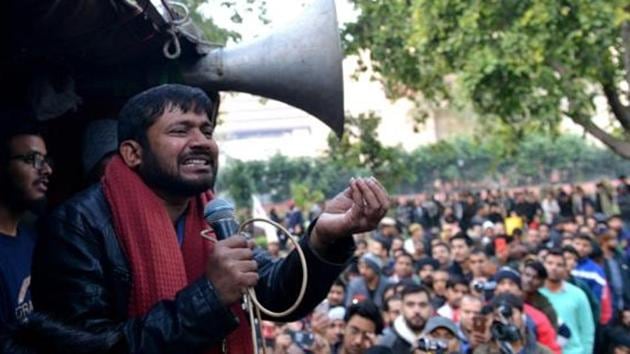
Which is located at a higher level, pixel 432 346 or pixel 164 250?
pixel 164 250

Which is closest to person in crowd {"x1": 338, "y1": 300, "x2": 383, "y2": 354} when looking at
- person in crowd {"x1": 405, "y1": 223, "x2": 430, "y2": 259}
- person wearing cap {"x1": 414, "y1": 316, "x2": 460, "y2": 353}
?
person wearing cap {"x1": 414, "y1": 316, "x2": 460, "y2": 353}

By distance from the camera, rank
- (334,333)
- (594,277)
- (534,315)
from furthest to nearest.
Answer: (594,277) → (534,315) → (334,333)

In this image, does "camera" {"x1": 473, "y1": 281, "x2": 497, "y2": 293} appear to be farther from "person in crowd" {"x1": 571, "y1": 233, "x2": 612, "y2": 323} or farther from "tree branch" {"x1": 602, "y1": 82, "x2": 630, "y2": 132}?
"tree branch" {"x1": 602, "y1": 82, "x2": 630, "y2": 132}

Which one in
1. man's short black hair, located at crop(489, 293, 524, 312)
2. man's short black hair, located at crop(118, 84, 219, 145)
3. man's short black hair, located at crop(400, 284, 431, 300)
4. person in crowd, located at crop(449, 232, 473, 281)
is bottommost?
man's short black hair, located at crop(489, 293, 524, 312)

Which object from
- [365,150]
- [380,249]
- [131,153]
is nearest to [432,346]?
[131,153]

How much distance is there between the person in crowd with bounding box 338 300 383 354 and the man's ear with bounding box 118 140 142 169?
3107 mm

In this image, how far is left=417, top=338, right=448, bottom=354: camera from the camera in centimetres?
559

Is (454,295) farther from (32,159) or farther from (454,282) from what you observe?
(32,159)

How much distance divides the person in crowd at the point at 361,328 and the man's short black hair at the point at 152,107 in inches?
122

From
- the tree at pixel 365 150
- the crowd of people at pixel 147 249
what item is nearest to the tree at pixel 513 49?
the tree at pixel 365 150

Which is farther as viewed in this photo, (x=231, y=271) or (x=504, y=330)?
(x=504, y=330)

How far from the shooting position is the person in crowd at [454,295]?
7730 mm

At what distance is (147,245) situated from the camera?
282 centimetres

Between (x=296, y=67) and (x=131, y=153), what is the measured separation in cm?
151
